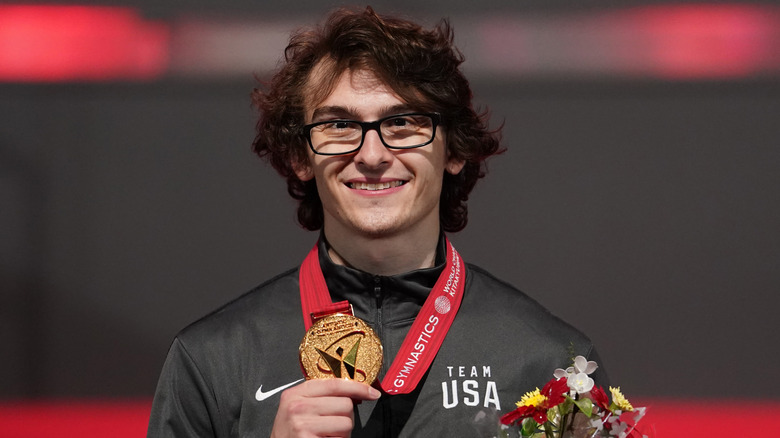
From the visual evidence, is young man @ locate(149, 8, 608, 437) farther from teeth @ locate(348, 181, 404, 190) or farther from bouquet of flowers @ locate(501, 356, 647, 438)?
bouquet of flowers @ locate(501, 356, 647, 438)

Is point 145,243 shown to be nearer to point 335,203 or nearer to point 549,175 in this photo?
point 549,175

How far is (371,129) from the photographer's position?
1.97 metres

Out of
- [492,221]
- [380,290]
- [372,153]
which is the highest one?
[372,153]

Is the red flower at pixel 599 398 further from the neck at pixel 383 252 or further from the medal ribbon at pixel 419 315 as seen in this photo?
the neck at pixel 383 252

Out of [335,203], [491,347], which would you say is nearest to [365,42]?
[335,203]

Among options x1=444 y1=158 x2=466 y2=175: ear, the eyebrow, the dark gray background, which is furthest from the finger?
the dark gray background

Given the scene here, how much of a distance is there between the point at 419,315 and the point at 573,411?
1.78 ft

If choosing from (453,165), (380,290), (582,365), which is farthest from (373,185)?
(582,365)

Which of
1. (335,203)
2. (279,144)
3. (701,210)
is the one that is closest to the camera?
(335,203)

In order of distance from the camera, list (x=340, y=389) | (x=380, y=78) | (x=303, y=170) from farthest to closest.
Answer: (x=303, y=170) → (x=380, y=78) → (x=340, y=389)

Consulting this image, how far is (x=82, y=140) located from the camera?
3.60 meters

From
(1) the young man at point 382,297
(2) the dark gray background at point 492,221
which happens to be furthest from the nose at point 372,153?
(2) the dark gray background at point 492,221

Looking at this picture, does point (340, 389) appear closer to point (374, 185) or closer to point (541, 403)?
point (541, 403)

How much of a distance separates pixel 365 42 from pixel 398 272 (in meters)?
0.52
